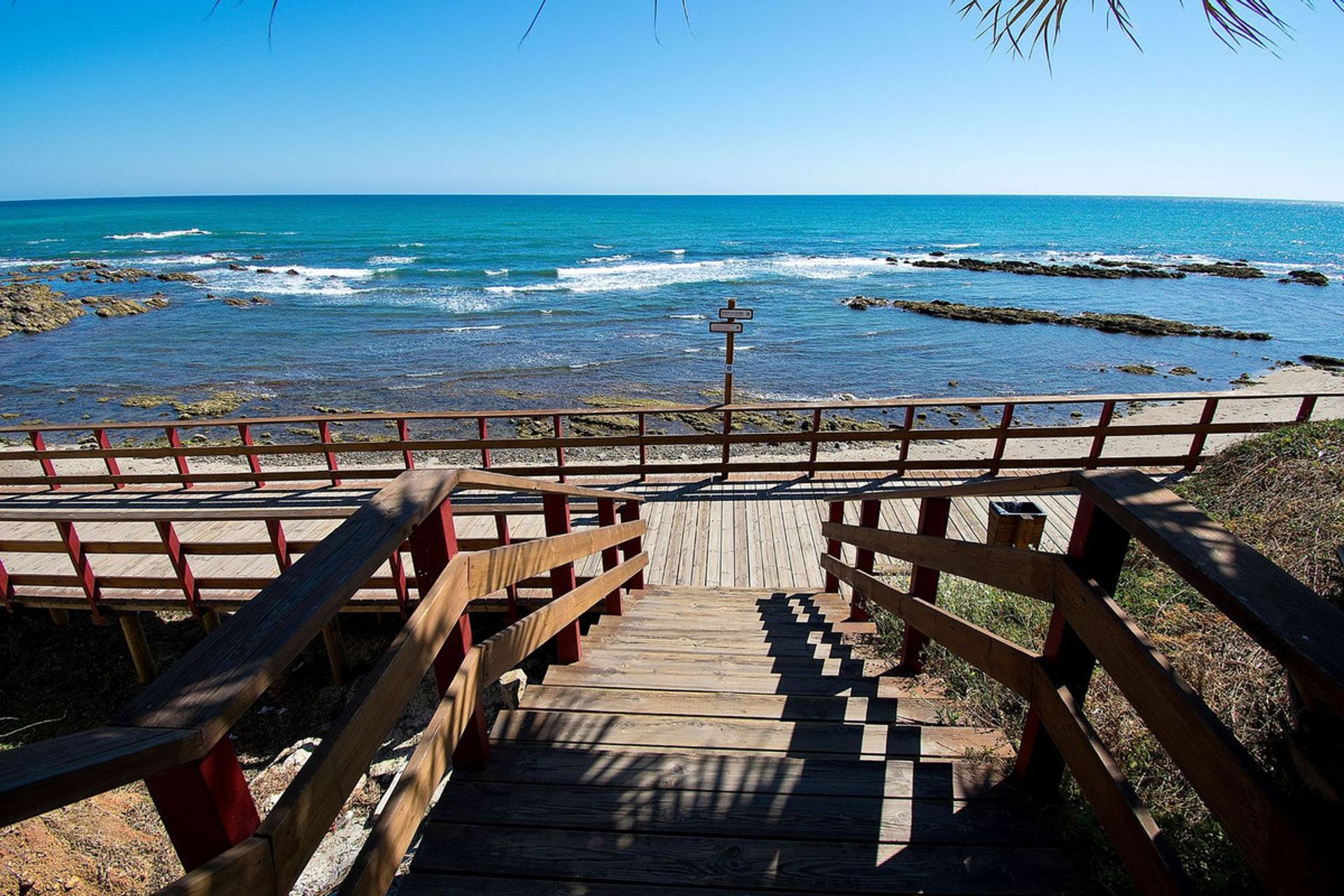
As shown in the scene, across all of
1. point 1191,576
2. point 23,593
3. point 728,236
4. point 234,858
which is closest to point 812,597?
point 1191,576

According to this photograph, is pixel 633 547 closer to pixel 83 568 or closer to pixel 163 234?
pixel 83 568

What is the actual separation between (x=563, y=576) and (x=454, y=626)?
1.48m

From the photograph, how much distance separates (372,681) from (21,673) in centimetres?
782

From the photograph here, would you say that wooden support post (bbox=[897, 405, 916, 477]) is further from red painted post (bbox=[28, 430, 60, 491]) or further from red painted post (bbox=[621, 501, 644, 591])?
red painted post (bbox=[28, 430, 60, 491])

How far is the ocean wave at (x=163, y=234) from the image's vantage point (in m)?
73.9

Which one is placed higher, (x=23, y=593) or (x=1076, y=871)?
(x=1076, y=871)

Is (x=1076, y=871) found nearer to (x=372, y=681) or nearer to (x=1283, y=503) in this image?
(x=372, y=681)

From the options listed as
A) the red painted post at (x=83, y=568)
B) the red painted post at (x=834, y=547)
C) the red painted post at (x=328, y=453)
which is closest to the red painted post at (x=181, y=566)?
the red painted post at (x=83, y=568)

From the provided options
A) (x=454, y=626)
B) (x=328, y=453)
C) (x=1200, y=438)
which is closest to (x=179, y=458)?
(x=328, y=453)

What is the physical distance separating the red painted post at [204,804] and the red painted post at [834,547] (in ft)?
14.9

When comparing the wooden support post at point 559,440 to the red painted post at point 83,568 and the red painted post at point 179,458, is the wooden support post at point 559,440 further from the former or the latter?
the red painted post at point 179,458

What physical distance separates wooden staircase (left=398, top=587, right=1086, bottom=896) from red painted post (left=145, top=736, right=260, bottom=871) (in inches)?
36.4

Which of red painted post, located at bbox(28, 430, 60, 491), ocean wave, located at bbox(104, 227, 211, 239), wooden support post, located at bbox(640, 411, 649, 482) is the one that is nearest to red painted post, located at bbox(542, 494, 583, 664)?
wooden support post, located at bbox(640, 411, 649, 482)

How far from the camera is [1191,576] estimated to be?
127cm
